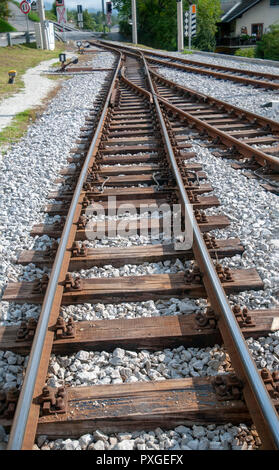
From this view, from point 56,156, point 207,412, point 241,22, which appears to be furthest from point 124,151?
point 241,22

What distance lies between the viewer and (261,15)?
1852 inches

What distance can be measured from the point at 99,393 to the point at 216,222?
7.16 ft

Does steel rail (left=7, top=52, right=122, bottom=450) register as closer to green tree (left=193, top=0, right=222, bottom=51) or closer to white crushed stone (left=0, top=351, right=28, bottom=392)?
white crushed stone (left=0, top=351, right=28, bottom=392)

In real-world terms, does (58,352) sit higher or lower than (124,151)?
lower

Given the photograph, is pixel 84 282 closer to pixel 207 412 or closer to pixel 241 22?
pixel 207 412

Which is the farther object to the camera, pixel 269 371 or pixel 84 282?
pixel 84 282

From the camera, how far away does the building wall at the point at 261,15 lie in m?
45.9

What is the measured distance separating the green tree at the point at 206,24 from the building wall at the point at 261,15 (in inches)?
153

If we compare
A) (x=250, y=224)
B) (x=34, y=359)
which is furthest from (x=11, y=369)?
(x=250, y=224)

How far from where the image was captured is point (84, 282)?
321cm

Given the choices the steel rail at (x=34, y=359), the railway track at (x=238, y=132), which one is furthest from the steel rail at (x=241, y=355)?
the railway track at (x=238, y=132)

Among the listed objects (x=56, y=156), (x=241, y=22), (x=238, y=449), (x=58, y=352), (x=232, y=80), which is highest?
(x=241, y=22)

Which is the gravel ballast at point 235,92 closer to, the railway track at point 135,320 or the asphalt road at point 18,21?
the railway track at point 135,320

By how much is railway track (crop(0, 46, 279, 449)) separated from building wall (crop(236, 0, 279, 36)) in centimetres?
4644
